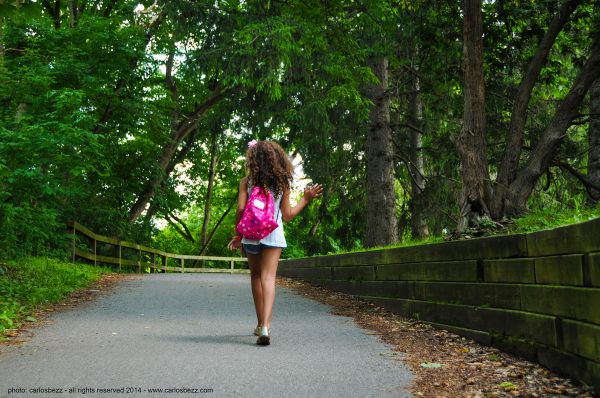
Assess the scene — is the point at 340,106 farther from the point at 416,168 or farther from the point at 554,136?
the point at 554,136

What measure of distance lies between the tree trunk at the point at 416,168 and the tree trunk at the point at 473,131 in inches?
289

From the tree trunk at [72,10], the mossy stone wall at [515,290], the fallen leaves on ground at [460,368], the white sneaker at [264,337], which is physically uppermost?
the tree trunk at [72,10]

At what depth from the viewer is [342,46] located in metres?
12.3

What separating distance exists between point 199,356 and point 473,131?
16.3 feet

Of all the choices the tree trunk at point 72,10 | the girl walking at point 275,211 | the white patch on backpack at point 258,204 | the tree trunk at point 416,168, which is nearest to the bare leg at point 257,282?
the girl walking at point 275,211

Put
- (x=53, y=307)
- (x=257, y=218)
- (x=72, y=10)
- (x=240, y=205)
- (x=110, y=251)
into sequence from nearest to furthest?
(x=257, y=218) < (x=240, y=205) < (x=53, y=307) < (x=110, y=251) < (x=72, y=10)

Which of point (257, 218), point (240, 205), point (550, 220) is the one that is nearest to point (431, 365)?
point (257, 218)

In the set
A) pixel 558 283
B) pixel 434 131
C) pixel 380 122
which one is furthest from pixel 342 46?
pixel 558 283

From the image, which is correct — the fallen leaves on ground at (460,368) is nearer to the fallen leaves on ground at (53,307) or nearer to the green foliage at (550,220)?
the green foliage at (550,220)

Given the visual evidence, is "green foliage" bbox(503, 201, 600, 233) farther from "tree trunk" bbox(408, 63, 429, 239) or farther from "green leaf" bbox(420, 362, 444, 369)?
"tree trunk" bbox(408, 63, 429, 239)

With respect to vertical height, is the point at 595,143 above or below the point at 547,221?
above

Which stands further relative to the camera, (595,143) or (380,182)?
(380,182)

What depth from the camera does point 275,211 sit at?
610cm

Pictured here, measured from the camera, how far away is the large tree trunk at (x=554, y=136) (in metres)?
8.76
